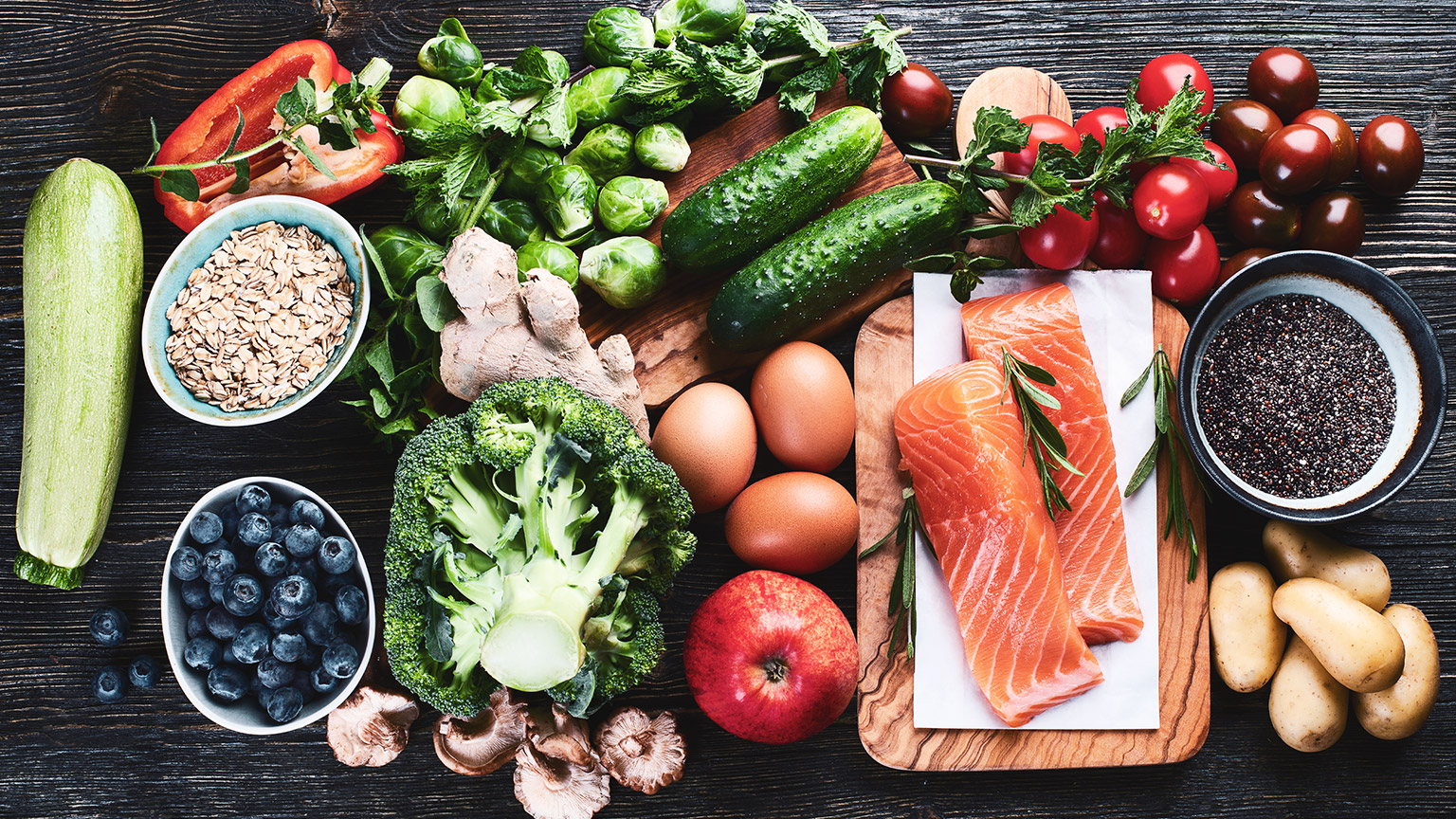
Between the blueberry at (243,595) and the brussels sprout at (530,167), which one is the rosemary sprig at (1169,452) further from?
the blueberry at (243,595)

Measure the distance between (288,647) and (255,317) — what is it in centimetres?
61

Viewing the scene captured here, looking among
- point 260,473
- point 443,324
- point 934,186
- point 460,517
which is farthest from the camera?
point 260,473

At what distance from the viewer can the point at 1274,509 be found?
1.58 m

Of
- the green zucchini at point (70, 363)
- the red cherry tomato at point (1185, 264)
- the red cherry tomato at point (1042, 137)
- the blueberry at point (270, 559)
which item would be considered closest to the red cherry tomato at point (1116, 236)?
the red cherry tomato at point (1185, 264)

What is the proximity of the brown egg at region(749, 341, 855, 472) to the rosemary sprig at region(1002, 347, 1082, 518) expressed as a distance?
0.33 m

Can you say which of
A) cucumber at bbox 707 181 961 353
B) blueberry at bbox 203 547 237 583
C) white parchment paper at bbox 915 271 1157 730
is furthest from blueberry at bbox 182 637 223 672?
white parchment paper at bbox 915 271 1157 730

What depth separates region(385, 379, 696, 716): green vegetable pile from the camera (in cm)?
134

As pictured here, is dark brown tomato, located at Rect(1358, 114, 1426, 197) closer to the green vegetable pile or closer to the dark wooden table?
the dark wooden table

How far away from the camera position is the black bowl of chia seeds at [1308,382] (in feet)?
5.31

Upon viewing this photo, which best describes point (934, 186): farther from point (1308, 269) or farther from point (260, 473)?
point (260, 473)

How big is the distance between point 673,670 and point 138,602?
1138mm

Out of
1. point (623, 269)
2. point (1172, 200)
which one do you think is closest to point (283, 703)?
point (623, 269)

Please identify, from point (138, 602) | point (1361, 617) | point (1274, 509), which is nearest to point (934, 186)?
point (1274, 509)

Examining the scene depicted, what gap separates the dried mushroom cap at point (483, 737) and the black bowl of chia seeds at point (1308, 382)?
144 centimetres
